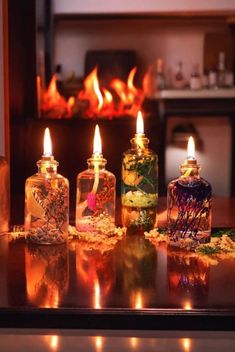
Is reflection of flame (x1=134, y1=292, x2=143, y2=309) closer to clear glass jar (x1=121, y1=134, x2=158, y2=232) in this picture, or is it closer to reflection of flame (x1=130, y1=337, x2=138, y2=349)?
reflection of flame (x1=130, y1=337, x2=138, y2=349)

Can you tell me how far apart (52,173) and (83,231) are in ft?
0.41

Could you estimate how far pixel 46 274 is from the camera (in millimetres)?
905

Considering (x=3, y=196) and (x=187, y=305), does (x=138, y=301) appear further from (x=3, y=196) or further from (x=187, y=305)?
(x=3, y=196)

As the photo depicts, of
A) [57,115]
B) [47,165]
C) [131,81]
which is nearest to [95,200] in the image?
[47,165]

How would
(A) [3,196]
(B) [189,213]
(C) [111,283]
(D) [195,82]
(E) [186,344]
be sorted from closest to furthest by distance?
1. (E) [186,344]
2. (C) [111,283]
3. (B) [189,213]
4. (A) [3,196]
5. (D) [195,82]

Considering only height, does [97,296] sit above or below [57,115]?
below

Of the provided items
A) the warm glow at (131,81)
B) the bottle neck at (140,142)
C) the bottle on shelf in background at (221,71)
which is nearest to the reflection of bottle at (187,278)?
the bottle neck at (140,142)

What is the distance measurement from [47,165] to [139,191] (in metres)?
0.18

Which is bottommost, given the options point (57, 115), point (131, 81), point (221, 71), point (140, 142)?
point (140, 142)

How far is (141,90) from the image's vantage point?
12.8 feet

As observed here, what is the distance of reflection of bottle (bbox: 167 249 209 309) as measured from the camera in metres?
0.79

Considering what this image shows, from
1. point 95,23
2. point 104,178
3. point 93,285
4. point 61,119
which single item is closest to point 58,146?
point 61,119

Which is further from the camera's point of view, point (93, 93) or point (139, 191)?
point (93, 93)

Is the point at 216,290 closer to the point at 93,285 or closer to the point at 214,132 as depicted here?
the point at 93,285
